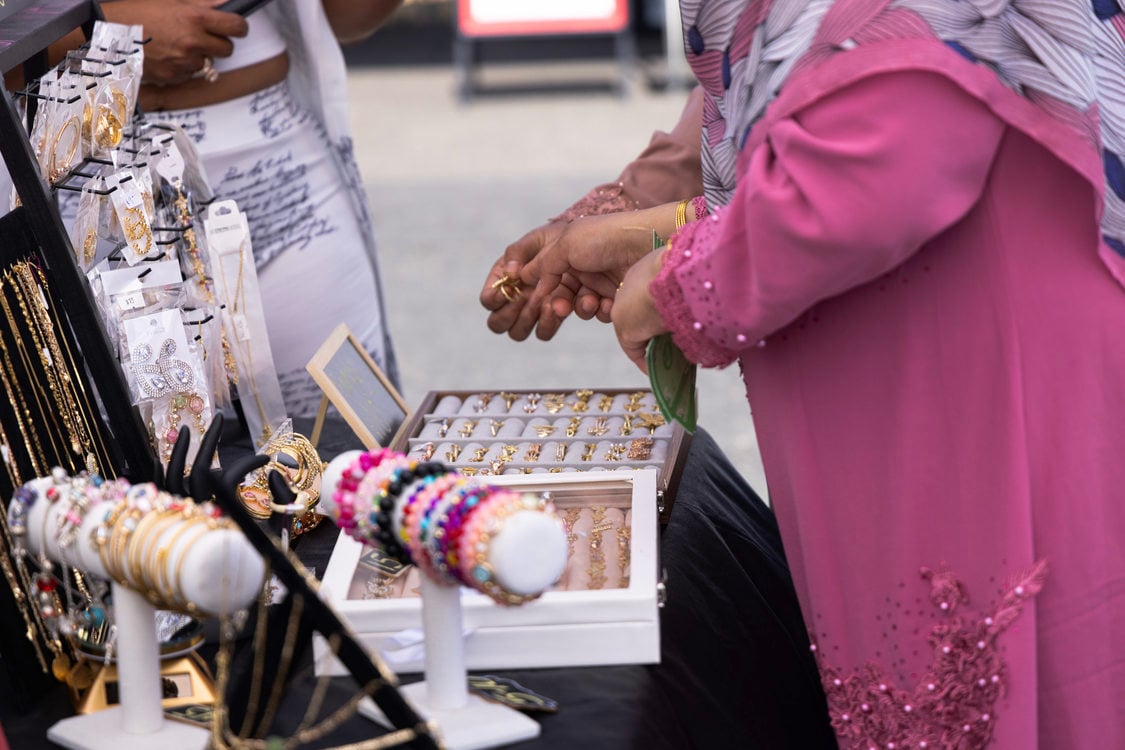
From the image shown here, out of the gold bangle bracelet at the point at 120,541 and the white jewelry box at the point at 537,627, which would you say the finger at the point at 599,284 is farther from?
the gold bangle bracelet at the point at 120,541

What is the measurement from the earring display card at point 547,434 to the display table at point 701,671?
0.17 ft

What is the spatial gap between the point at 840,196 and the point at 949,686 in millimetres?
398

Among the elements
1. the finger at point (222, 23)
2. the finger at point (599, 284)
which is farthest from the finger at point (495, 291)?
the finger at point (222, 23)

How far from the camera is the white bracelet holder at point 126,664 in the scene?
801 millimetres

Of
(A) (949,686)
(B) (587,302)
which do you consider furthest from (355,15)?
(A) (949,686)

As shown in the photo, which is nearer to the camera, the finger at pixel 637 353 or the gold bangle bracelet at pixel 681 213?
the finger at pixel 637 353

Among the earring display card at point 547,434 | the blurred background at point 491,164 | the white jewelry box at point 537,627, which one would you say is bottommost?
the blurred background at point 491,164

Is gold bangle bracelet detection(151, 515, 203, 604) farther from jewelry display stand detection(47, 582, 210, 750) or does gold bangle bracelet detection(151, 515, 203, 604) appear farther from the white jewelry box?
the white jewelry box

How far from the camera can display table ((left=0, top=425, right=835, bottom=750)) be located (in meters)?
0.89

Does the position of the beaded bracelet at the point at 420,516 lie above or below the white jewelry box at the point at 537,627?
above

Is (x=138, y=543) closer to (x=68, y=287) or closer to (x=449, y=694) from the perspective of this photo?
(x=449, y=694)

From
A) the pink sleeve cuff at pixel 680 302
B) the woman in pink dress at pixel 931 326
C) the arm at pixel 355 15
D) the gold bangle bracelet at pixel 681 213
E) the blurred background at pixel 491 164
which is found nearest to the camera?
the woman in pink dress at pixel 931 326

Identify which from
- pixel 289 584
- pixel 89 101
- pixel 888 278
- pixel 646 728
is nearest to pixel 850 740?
pixel 646 728

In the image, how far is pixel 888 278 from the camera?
3.24ft
